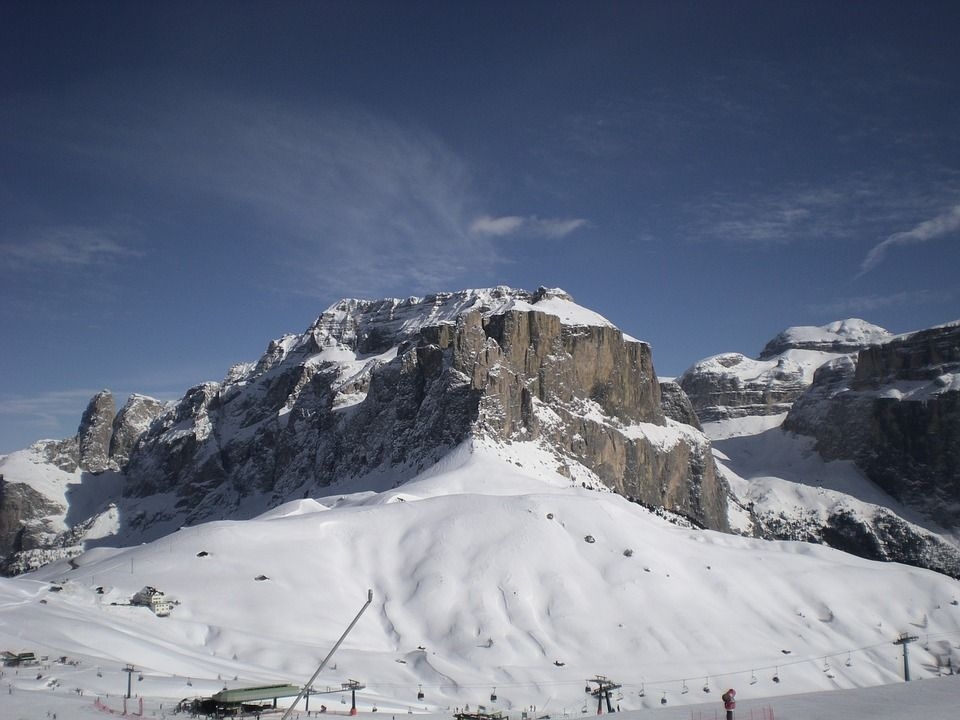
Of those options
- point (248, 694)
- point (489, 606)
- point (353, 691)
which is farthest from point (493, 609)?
point (248, 694)

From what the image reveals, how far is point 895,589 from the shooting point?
379ft

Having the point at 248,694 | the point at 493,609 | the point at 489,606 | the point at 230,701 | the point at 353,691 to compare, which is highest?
the point at 489,606

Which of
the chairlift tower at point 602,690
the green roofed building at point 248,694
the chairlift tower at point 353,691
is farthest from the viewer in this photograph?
the chairlift tower at point 602,690

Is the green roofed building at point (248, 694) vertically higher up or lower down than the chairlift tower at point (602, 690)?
higher up

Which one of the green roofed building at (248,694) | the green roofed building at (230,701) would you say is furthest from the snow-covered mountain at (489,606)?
the green roofed building at (230,701)

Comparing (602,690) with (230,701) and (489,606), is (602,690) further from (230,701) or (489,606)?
(230,701)

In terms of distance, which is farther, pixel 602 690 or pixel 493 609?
pixel 493 609

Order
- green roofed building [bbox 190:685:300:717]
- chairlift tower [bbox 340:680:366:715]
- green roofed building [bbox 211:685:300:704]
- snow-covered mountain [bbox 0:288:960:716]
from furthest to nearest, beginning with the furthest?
1. snow-covered mountain [bbox 0:288:960:716]
2. chairlift tower [bbox 340:680:366:715]
3. green roofed building [bbox 211:685:300:704]
4. green roofed building [bbox 190:685:300:717]

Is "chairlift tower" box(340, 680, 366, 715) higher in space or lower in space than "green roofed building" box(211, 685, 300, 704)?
lower

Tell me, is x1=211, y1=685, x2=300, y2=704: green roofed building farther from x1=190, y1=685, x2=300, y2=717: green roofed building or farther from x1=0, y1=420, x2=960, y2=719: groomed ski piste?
x1=0, y1=420, x2=960, y2=719: groomed ski piste

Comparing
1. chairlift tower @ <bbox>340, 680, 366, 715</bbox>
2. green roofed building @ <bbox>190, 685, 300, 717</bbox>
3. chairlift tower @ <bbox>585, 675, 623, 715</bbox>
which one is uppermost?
green roofed building @ <bbox>190, 685, 300, 717</bbox>

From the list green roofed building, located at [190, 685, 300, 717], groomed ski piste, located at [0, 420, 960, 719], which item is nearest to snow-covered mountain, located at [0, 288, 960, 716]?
groomed ski piste, located at [0, 420, 960, 719]

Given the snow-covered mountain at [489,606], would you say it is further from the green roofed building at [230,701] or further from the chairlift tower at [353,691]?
the green roofed building at [230,701]

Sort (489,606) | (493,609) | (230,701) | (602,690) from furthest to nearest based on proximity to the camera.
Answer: (489,606), (493,609), (602,690), (230,701)
